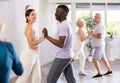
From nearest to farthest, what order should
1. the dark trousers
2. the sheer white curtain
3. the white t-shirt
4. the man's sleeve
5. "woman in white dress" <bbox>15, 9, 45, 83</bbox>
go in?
the man's sleeve → the dark trousers → "woman in white dress" <bbox>15, 9, 45, 83</bbox> → the white t-shirt → the sheer white curtain

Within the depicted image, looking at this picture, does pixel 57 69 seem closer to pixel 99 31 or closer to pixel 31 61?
pixel 31 61

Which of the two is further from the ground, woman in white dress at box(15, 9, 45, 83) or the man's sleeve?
the man's sleeve

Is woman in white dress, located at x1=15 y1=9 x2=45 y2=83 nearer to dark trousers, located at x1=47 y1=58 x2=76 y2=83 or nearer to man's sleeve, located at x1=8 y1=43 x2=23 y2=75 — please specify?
dark trousers, located at x1=47 y1=58 x2=76 y2=83

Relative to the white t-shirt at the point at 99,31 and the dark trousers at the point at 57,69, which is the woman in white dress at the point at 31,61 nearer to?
the dark trousers at the point at 57,69

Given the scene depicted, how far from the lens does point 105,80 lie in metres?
5.77

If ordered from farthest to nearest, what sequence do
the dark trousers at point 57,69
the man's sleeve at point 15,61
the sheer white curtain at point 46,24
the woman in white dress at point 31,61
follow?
1. the sheer white curtain at point 46,24
2. the woman in white dress at point 31,61
3. the dark trousers at point 57,69
4. the man's sleeve at point 15,61

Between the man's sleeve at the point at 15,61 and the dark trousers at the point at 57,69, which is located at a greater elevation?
the man's sleeve at the point at 15,61

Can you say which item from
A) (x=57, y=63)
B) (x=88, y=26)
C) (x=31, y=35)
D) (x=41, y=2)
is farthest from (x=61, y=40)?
(x=88, y=26)

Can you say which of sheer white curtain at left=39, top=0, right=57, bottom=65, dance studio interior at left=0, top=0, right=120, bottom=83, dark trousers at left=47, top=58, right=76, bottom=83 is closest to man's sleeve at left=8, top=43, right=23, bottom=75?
dark trousers at left=47, top=58, right=76, bottom=83

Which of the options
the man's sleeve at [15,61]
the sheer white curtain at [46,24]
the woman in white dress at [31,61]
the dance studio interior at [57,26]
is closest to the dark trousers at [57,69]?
the woman in white dress at [31,61]

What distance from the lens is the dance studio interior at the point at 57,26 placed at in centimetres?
577

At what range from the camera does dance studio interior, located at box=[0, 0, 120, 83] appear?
5.77 meters

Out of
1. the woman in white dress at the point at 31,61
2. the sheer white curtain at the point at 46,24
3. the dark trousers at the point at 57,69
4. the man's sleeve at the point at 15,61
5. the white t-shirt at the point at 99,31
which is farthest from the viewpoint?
the sheer white curtain at the point at 46,24

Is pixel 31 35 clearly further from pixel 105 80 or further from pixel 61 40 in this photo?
pixel 105 80
